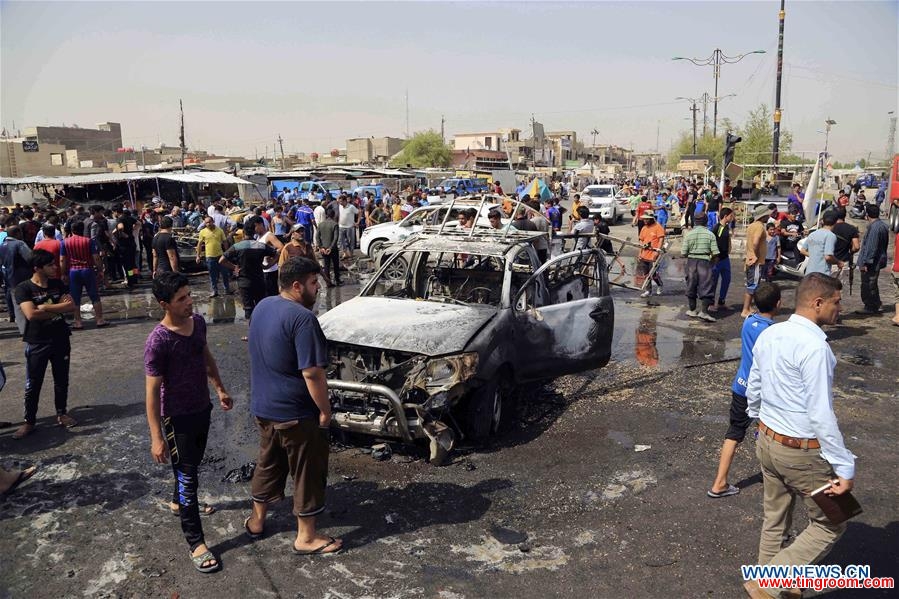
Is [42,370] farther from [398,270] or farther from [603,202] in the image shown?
[603,202]

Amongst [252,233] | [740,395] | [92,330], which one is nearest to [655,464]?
[740,395]

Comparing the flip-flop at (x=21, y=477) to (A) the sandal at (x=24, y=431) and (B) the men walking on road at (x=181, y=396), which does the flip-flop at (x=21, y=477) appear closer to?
(A) the sandal at (x=24, y=431)

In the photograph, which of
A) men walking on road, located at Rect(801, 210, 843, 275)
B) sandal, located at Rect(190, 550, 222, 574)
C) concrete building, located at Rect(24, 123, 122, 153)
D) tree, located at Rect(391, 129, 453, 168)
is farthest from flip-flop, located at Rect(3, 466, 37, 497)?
concrete building, located at Rect(24, 123, 122, 153)

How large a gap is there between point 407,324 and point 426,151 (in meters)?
68.9

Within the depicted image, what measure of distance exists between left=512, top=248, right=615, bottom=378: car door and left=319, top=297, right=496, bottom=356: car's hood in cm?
48

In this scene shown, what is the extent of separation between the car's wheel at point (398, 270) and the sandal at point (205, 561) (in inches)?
160

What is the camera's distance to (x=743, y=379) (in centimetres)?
446

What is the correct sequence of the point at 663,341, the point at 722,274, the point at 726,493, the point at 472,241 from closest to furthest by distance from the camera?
the point at 726,493, the point at 472,241, the point at 663,341, the point at 722,274

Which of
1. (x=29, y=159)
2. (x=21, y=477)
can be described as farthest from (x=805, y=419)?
(x=29, y=159)

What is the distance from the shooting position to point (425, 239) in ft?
23.5

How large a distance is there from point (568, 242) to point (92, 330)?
1209cm

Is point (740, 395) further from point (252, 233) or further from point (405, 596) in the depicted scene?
point (252, 233)

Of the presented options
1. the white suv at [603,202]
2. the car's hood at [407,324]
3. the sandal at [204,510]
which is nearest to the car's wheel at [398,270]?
the car's hood at [407,324]

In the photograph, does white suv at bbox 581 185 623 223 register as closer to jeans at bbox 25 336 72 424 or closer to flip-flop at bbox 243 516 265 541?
jeans at bbox 25 336 72 424
